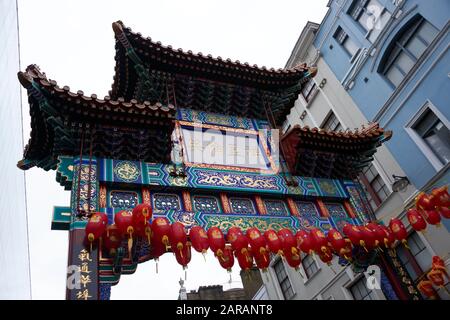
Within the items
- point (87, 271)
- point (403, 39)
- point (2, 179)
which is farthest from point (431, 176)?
point (2, 179)

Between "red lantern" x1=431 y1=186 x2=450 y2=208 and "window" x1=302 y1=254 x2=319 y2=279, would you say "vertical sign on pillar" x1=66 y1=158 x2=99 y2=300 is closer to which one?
"red lantern" x1=431 y1=186 x2=450 y2=208

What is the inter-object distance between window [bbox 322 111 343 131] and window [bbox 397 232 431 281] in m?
6.33

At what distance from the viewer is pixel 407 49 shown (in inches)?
564

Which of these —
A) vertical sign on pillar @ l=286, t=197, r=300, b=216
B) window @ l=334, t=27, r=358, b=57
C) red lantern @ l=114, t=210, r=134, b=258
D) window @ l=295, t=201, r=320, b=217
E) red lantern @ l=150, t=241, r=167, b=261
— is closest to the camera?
red lantern @ l=114, t=210, r=134, b=258

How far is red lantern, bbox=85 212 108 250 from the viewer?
6.39 meters

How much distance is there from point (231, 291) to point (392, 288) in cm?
2944

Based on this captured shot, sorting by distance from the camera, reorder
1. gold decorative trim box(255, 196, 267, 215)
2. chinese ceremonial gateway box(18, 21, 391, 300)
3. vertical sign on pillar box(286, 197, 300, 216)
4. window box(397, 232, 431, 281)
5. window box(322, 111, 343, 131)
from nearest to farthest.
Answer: chinese ceremonial gateway box(18, 21, 391, 300) → gold decorative trim box(255, 196, 267, 215) → vertical sign on pillar box(286, 197, 300, 216) → window box(397, 232, 431, 281) → window box(322, 111, 343, 131)

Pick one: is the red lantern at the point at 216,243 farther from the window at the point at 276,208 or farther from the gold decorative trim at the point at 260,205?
the window at the point at 276,208

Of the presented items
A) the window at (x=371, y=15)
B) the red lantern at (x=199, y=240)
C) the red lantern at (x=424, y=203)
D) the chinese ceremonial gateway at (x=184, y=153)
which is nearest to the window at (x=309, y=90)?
the window at (x=371, y=15)

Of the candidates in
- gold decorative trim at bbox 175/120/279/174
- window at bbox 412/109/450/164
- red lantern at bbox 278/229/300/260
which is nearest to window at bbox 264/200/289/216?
gold decorative trim at bbox 175/120/279/174

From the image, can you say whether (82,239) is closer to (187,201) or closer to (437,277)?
(187,201)

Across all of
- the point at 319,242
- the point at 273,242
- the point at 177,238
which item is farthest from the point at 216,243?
the point at 319,242

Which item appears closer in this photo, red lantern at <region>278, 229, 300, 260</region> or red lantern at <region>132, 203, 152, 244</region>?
red lantern at <region>132, 203, 152, 244</region>

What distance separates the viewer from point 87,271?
6320 mm
